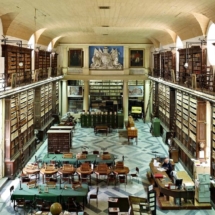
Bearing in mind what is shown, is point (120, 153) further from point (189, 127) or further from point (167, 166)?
point (167, 166)

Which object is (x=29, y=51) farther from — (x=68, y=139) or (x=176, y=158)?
(x=176, y=158)

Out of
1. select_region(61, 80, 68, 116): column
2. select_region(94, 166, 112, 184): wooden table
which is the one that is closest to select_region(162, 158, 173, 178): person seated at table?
select_region(94, 166, 112, 184): wooden table

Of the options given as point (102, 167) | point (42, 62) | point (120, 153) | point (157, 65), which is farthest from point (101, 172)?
point (157, 65)

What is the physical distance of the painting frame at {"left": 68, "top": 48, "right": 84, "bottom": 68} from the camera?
28025 millimetres

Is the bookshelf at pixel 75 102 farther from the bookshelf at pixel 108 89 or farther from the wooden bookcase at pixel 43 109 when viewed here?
the wooden bookcase at pixel 43 109

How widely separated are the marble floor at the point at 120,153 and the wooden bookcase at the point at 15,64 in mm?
3628

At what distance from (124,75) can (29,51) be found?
10.6 meters

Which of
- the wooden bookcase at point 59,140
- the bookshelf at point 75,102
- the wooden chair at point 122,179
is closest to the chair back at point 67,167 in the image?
the wooden chair at point 122,179

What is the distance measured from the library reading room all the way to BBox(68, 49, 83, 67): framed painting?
1.76 metres

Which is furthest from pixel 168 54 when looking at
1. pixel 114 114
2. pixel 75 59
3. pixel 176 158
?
pixel 75 59

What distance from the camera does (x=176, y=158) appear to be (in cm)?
1625

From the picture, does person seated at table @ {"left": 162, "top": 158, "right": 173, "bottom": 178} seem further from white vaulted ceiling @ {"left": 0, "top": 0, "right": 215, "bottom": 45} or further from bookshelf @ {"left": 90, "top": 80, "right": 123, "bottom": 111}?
bookshelf @ {"left": 90, "top": 80, "right": 123, "bottom": 111}

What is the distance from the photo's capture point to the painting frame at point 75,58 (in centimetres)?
2802

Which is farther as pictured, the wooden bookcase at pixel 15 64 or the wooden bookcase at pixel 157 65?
the wooden bookcase at pixel 157 65
